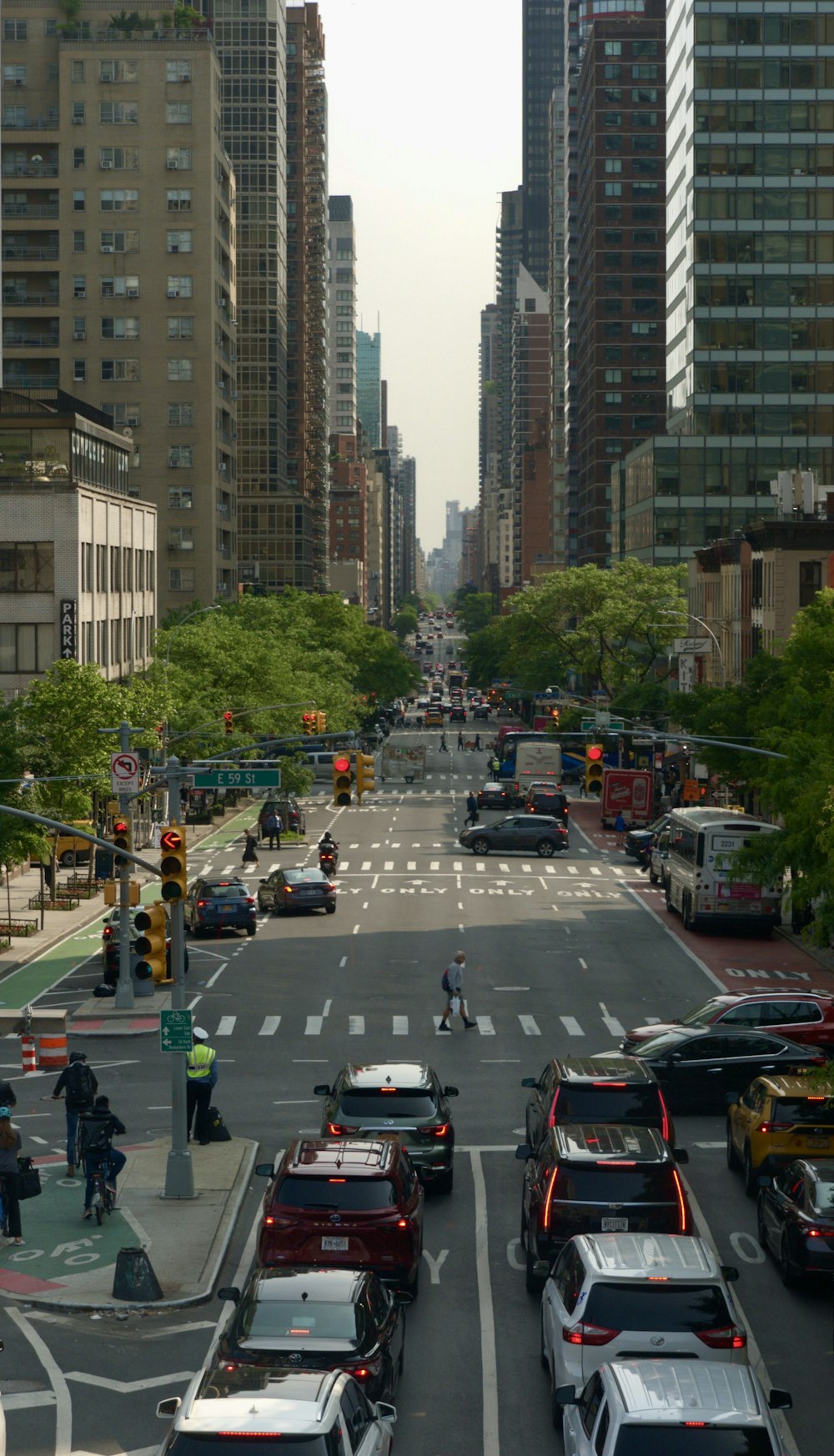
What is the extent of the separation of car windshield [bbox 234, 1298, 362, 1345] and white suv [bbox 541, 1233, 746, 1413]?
8.9 inches

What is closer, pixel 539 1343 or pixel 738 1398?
pixel 738 1398

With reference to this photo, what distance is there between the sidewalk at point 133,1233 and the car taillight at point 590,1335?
239 inches

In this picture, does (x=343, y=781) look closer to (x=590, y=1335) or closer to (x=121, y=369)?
(x=590, y=1335)

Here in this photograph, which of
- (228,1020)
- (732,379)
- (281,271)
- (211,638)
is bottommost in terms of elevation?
(228,1020)

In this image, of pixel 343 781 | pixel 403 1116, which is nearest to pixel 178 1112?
pixel 403 1116

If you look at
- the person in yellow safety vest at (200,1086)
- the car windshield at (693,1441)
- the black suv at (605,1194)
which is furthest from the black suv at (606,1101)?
the car windshield at (693,1441)

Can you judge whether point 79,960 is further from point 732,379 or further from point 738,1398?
point 732,379

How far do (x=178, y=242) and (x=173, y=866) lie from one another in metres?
99.1

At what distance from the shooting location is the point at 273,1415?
1199 centimetres

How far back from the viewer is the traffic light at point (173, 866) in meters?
25.2

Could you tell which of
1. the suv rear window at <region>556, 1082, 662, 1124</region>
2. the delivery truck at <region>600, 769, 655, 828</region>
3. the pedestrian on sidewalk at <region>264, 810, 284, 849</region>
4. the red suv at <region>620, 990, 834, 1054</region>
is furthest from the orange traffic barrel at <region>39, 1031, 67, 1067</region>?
the delivery truck at <region>600, 769, 655, 828</region>

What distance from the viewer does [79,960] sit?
47.8 m

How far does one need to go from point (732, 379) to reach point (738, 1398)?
4269 inches

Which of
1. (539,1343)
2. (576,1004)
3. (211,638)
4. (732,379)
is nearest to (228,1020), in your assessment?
(576,1004)
